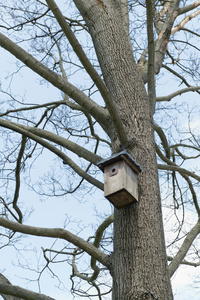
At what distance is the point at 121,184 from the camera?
2.56 meters

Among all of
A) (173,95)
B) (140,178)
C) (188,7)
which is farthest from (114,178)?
(188,7)

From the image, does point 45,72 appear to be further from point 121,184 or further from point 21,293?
point 21,293

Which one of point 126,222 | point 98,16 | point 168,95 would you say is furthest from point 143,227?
point 168,95

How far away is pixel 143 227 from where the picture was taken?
2.49 m

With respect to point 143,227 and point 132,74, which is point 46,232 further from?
point 132,74

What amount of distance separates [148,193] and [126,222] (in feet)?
0.82

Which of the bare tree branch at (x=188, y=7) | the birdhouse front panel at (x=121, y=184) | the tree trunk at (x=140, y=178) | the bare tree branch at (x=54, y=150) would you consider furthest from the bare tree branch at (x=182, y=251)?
the bare tree branch at (x=188, y=7)

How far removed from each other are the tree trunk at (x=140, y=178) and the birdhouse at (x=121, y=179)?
7cm

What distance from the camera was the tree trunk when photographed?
2311 millimetres

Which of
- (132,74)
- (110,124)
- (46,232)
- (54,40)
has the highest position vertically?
(54,40)

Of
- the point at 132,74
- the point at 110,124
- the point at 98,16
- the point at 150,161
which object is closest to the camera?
the point at 150,161

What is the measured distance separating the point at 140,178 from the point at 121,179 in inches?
8.2

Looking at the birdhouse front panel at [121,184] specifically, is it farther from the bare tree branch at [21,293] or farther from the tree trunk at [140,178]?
the bare tree branch at [21,293]

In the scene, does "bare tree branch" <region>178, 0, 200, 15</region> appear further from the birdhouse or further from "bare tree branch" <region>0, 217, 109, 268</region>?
"bare tree branch" <region>0, 217, 109, 268</region>
